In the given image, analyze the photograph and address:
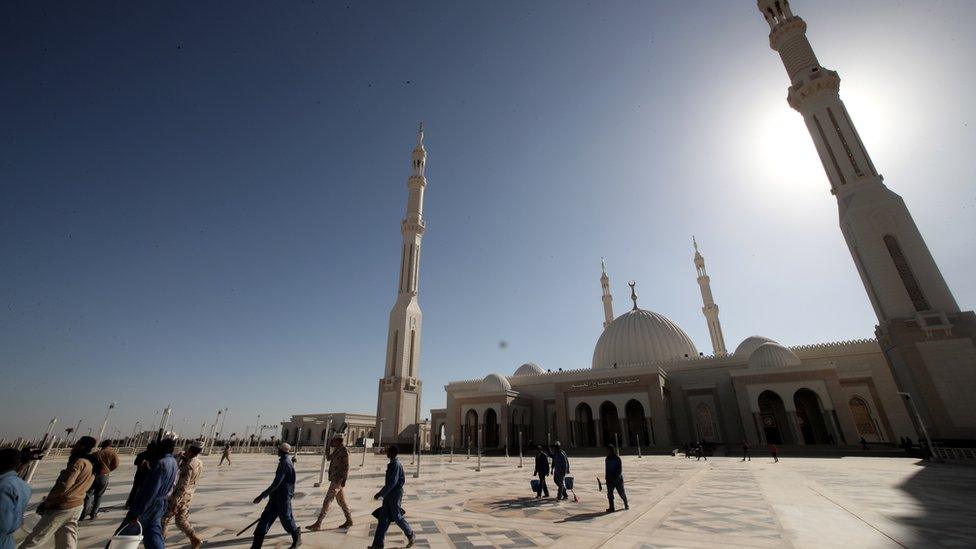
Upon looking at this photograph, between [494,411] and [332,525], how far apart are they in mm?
29665

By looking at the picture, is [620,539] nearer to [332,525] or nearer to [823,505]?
[332,525]

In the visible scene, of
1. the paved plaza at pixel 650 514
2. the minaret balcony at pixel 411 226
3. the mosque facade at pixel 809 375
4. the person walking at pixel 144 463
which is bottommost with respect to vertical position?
the paved plaza at pixel 650 514

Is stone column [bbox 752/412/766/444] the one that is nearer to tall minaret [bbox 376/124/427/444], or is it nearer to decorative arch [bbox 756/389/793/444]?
decorative arch [bbox 756/389/793/444]

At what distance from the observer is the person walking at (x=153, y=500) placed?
13.9ft

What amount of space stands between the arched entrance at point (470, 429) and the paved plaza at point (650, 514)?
24349 mm

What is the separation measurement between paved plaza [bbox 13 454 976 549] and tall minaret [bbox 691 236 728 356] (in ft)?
101

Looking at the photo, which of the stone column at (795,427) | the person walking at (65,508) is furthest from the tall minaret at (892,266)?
the person walking at (65,508)

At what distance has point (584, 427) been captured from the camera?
3206 centimetres

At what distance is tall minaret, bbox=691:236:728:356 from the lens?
41794 mm

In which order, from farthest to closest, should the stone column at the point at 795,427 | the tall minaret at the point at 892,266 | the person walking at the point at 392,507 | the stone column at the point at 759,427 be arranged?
1. the stone column at the point at 759,427
2. the stone column at the point at 795,427
3. the tall minaret at the point at 892,266
4. the person walking at the point at 392,507

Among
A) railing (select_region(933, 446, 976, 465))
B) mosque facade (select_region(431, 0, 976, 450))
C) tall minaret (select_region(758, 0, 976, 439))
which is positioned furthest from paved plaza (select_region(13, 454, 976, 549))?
mosque facade (select_region(431, 0, 976, 450))

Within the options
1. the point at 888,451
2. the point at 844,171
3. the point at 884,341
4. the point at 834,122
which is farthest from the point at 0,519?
the point at 834,122

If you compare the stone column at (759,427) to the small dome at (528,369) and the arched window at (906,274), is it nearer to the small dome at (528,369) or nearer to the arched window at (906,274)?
the arched window at (906,274)

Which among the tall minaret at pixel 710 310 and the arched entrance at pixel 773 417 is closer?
the arched entrance at pixel 773 417
